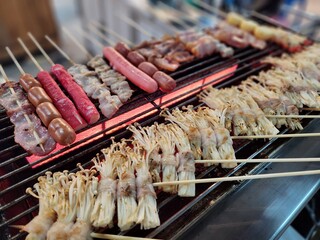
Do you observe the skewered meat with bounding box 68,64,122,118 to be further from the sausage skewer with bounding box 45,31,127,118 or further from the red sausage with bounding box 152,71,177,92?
the red sausage with bounding box 152,71,177,92

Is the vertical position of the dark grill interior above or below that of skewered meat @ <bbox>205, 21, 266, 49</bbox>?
below

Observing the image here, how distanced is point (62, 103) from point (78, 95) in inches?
9.5

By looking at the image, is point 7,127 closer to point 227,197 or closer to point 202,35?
point 227,197

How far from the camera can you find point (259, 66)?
15.5 feet

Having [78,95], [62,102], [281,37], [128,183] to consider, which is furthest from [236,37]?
[128,183]

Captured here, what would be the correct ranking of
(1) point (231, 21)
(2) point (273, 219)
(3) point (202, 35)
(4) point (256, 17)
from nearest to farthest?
(2) point (273, 219) → (3) point (202, 35) → (1) point (231, 21) → (4) point (256, 17)

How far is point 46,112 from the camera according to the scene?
323 centimetres

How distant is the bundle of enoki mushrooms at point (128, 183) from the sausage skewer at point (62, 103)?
1.65 ft

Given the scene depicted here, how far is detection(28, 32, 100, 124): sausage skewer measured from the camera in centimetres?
334

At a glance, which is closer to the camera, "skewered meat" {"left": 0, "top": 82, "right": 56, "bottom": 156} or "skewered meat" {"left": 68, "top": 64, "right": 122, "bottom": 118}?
"skewered meat" {"left": 0, "top": 82, "right": 56, "bottom": 156}

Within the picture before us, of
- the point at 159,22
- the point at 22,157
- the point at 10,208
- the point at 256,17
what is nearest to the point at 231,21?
the point at 256,17

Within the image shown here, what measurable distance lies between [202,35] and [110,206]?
3879mm

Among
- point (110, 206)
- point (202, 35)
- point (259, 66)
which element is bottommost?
point (110, 206)

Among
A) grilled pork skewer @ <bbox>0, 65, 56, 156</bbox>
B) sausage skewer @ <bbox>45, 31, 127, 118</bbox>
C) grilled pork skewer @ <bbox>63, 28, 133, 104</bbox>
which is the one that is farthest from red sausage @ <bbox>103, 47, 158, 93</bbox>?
grilled pork skewer @ <bbox>0, 65, 56, 156</bbox>
